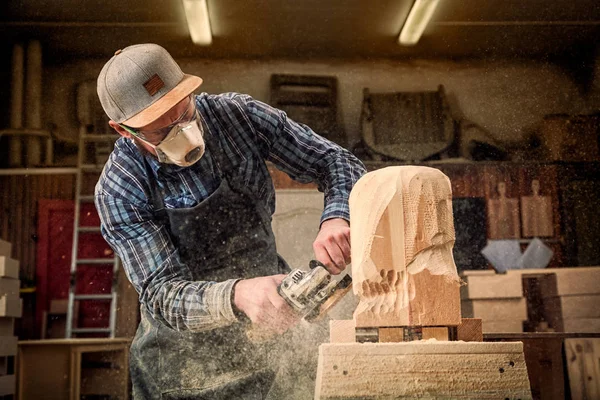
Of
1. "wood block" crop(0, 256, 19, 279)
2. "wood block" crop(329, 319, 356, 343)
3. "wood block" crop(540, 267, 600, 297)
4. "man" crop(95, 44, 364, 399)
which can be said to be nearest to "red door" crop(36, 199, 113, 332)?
"wood block" crop(0, 256, 19, 279)

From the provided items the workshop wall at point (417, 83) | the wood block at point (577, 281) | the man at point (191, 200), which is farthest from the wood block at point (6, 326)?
the wood block at point (577, 281)

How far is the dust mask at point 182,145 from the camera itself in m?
1.84

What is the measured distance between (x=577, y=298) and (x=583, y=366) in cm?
40

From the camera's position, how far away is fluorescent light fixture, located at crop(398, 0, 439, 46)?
120 inches

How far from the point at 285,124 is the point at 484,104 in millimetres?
1626

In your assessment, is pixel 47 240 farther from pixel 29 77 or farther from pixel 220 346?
pixel 220 346

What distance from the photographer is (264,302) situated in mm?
1560

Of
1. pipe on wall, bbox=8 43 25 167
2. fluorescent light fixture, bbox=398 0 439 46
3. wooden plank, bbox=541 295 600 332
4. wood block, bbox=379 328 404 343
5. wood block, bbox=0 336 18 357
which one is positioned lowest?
wood block, bbox=0 336 18 357

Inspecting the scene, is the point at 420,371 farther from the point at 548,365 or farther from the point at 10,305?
the point at 10,305

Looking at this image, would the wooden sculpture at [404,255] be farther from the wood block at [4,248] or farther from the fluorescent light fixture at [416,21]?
the wood block at [4,248]

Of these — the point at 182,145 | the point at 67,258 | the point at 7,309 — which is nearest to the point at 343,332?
the point at 182,145

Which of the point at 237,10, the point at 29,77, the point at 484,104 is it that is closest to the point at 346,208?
the point at 237,10

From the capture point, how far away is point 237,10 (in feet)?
10.0

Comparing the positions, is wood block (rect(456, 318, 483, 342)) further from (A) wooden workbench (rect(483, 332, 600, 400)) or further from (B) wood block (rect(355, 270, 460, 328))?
(A) wooden workbench (rect(483, 332, 600, 400))
